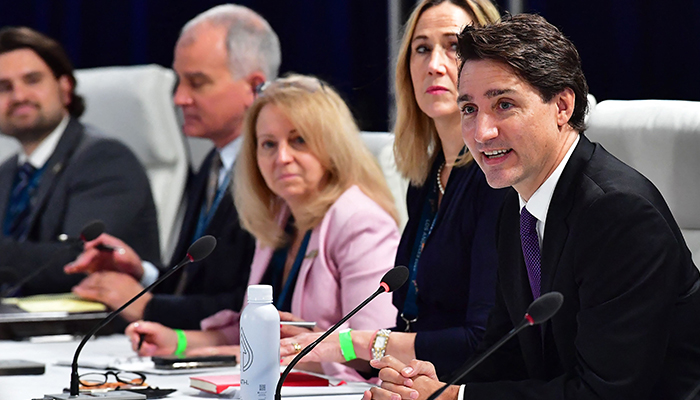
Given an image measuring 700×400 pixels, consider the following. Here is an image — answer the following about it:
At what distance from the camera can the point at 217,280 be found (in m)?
2.95

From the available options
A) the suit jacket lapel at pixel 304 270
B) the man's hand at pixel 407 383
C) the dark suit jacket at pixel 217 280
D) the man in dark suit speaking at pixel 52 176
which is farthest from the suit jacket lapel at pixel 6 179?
the man's hand at pixel 407 383

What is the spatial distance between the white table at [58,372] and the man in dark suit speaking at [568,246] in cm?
41

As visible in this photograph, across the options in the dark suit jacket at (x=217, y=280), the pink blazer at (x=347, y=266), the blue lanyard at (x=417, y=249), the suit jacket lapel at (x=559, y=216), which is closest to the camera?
the suit jacket lapel at (x=559, y=216)

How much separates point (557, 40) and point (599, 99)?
46.8 inches

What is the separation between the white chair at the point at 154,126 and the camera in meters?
4.18

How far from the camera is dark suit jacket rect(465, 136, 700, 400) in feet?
4.79

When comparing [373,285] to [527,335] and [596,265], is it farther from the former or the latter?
[596,265]

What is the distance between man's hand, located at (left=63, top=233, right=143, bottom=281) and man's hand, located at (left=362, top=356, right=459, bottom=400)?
5.52 feet

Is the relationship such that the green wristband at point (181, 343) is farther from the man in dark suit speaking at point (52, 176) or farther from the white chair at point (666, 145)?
the white chair at point (666, 145)

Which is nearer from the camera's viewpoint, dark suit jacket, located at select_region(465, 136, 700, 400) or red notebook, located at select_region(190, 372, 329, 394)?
dark suit jacket, located at select_region(465, 136, 700, 400)

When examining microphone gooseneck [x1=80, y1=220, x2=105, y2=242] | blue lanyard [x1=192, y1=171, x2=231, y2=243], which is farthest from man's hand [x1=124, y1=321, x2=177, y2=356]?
blue lanyard [x1=192, y1=171, x2=231, y2=243]

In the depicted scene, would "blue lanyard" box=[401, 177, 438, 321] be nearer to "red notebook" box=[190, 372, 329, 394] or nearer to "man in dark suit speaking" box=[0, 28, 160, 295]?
"red notebook" box=[190, 372, 329, 394]

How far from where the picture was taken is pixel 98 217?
3602 millimetres

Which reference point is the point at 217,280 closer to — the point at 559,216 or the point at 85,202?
the point at 85,202
